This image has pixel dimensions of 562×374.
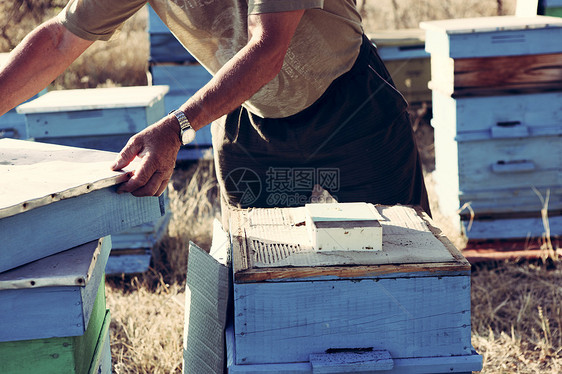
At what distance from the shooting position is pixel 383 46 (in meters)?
5.10

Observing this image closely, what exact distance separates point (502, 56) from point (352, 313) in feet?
7.36

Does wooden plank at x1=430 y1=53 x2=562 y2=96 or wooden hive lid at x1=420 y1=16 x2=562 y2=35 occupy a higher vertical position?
wooden hive lid at x1=420 y1=16 x2=562 y2=35

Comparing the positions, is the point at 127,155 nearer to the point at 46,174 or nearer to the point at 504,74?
the point at 46,174

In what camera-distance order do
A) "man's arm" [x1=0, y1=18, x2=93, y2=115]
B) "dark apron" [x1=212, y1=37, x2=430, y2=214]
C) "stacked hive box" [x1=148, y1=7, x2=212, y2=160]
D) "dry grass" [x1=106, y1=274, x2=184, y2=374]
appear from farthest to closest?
"stacked hive box" [x1=148, y1=7, x2=212, y2=160] → "dry grass" [x1=106, y1=274, x2=184, y2=374] → "dark apron" [x1=212, y1=37, x2=430, y2=214] → "man's arm" [x1=0, y1=18, x2=93, y2=115]

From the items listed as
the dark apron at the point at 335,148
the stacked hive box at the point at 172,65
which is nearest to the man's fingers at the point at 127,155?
the dark apron at the point at 335,148

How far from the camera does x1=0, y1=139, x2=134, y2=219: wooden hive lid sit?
1.39 m

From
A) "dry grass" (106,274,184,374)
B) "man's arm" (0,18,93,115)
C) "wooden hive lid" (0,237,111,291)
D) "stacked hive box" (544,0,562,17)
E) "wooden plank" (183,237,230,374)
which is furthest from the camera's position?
"stacked hive box" (544,0,562,17)

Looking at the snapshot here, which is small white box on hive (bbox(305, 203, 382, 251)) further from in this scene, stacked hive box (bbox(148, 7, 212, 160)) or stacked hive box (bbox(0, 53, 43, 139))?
stacked hive box (bbox(148, 7, 212, 160))

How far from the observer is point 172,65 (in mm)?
4578

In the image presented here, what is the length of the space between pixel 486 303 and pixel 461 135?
855 millimetres

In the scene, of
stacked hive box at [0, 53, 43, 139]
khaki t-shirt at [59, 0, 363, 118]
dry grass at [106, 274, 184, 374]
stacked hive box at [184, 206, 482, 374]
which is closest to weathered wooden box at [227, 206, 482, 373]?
stacked hive box at [184, 206, 482, 374]

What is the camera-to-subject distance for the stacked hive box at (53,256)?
1357 millimetres

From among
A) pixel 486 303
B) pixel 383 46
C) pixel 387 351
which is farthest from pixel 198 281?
pixel 383 46

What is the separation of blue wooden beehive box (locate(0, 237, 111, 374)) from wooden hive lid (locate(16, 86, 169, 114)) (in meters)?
1.80
